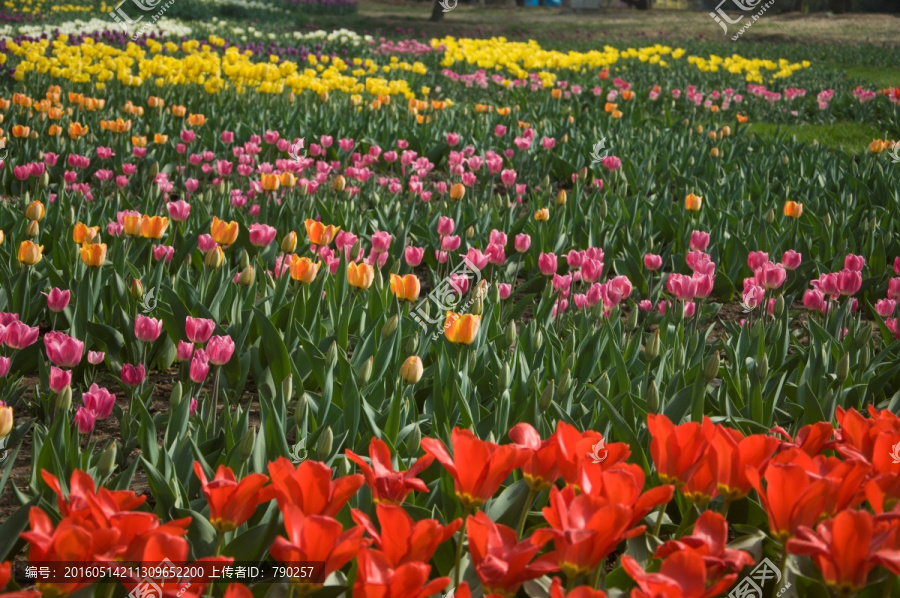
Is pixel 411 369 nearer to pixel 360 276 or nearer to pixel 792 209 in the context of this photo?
pixel 360 276

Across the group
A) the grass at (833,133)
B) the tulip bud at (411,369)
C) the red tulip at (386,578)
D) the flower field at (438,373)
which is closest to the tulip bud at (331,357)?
the flower field at (438,373)

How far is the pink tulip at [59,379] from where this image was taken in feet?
6.34

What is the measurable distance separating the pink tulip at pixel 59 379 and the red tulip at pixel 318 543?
1084 millimetres

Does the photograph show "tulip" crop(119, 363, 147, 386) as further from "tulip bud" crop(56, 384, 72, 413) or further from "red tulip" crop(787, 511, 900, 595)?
"red tulip" crop(787, 511, 900, 595)

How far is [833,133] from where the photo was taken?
9.62 metres

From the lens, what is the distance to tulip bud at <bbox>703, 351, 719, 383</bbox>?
2.31 metres

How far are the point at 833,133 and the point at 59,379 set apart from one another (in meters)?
9.52

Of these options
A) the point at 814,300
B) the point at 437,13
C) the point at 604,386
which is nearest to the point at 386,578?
the point at 604,386

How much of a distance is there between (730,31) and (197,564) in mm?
29998

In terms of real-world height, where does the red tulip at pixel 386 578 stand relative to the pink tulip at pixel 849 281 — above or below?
above

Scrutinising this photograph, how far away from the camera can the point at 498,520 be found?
1.68 meters

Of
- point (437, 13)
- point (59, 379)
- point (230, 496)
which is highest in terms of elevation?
point (437, 13)

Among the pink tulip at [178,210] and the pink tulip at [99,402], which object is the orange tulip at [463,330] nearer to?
the pink tulip at [99,402]

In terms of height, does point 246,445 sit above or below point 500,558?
below
